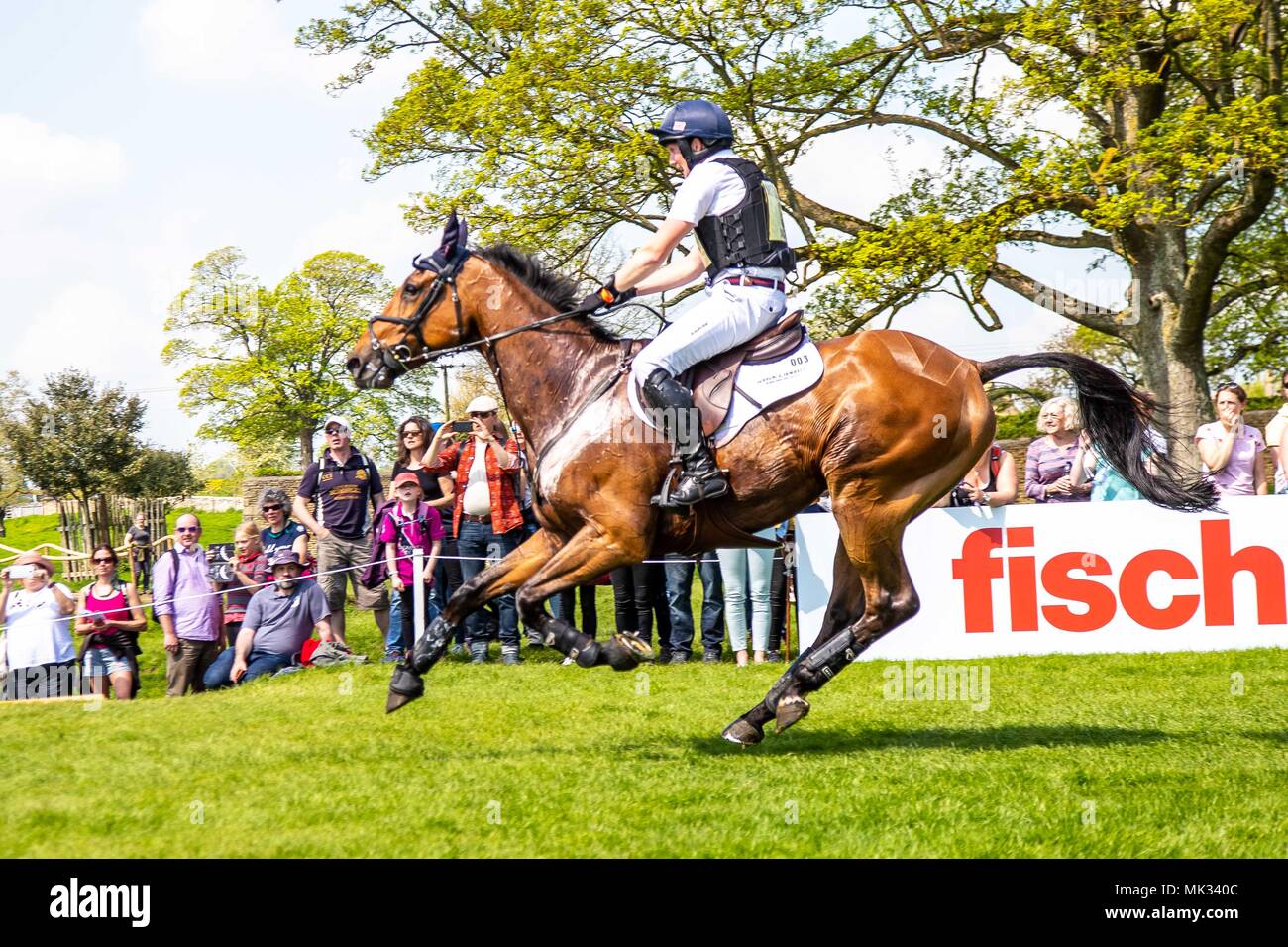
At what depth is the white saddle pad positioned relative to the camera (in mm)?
6668

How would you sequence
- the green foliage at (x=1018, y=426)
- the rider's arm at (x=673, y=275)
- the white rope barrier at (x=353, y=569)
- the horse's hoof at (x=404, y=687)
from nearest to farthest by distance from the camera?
the rider's arm at (x=673, y=275) → the horse's hoof at (x=404, y=687) → the white rope barrier at (x=353, y=569) → the green foliage at (x=1018, y=426)

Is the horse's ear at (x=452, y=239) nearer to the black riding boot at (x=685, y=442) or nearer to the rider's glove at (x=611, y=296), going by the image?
the rider's glove at (x=611, y=296)

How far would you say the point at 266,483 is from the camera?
2622cm

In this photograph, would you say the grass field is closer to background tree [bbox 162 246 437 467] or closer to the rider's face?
the rider's face

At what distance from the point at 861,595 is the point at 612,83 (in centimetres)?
1490

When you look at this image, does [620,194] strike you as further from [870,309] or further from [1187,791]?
[1187,791]

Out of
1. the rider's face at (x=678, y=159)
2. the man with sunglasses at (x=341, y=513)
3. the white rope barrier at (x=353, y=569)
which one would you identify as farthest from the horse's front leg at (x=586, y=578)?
the man with sunglasses at (x=341, y=513)

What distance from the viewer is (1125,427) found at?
297 inches

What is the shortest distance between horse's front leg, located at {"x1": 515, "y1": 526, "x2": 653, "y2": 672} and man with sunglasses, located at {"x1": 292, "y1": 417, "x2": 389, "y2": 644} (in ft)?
19.2

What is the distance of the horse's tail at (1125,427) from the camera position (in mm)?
7367

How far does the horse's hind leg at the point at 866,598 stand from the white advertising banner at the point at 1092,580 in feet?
12.2

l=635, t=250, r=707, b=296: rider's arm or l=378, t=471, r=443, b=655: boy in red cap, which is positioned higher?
l=635, t=250, r=707, b=296: rider's arm

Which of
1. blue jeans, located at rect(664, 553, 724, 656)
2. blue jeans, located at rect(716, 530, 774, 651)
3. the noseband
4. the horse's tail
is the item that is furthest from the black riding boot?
blue jeans, located at rect(664, 553, 724, 656)

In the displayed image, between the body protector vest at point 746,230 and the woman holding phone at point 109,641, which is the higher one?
the body protector vest at point 746,230
